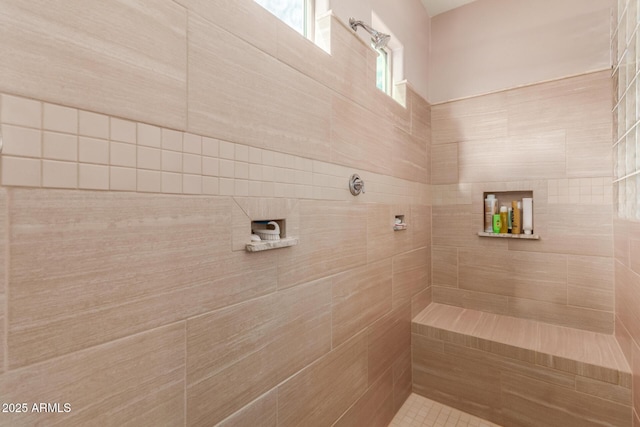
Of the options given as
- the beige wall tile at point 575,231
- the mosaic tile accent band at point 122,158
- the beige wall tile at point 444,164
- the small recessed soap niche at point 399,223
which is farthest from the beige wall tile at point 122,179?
the beige wall tile at point 575,231

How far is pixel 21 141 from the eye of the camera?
0.53 m

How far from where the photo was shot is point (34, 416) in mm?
548

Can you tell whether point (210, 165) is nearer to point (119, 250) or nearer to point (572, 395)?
point (119, 250)

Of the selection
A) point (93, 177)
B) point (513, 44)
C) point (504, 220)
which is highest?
point (513, 44)

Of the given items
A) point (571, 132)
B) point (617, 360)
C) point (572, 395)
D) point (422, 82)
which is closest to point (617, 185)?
point (571, 132)

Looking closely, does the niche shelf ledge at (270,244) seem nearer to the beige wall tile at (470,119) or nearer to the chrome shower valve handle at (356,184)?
the chrome shower valve handle at (356,184)

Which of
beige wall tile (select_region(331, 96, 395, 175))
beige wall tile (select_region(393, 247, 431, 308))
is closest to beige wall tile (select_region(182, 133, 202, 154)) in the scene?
beige wall tile (select_region(331, 96, 395, 175))

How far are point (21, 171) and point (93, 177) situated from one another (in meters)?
0.10

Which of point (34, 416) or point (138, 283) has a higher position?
point (138, 283)

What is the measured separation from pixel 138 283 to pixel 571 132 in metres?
2.41

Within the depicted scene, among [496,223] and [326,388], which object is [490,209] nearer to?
[496,223]

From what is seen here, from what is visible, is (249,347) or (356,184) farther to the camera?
(356,184)

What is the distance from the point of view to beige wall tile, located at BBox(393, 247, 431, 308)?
6.10 ft

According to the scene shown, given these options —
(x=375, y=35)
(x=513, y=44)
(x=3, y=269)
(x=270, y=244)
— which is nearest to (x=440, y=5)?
(x=513, y=44)
